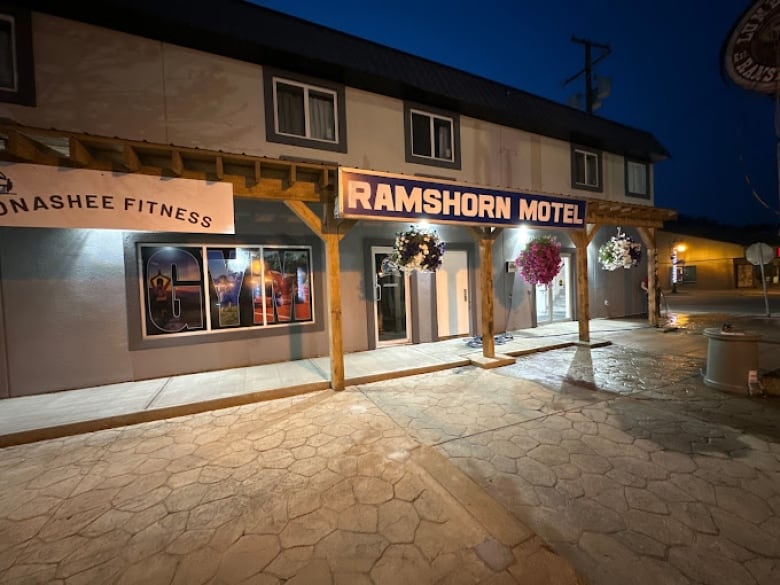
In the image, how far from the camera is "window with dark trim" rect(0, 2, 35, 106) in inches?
198

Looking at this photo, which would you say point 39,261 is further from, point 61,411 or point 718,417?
point 718,417

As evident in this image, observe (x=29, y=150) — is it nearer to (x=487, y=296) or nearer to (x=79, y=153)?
(x=79, y=153)

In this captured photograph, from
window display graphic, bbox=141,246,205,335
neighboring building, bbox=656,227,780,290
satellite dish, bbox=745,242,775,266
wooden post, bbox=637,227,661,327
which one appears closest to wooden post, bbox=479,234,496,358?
window display graphic, bbox=141,246,205,335

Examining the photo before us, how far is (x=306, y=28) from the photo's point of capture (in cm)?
679

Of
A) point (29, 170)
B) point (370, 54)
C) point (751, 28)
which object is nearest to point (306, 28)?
point (370, 54)

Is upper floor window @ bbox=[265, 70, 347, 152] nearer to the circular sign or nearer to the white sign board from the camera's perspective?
the white sign board

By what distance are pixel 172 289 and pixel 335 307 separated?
329 cm

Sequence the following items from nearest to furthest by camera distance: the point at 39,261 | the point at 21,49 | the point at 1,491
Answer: the point at 1,491 → the point at 21,49 → the point at 39,261

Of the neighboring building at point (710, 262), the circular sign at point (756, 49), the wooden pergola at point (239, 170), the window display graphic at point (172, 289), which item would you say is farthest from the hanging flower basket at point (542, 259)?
the neighboring building at point (710, 262)

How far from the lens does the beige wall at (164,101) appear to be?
207 inches

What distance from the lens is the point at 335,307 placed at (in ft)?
18.1

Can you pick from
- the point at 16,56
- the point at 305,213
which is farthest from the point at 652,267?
the point at 16,56

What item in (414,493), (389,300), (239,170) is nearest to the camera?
(414,493)

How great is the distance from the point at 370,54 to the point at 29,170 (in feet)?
20.8
